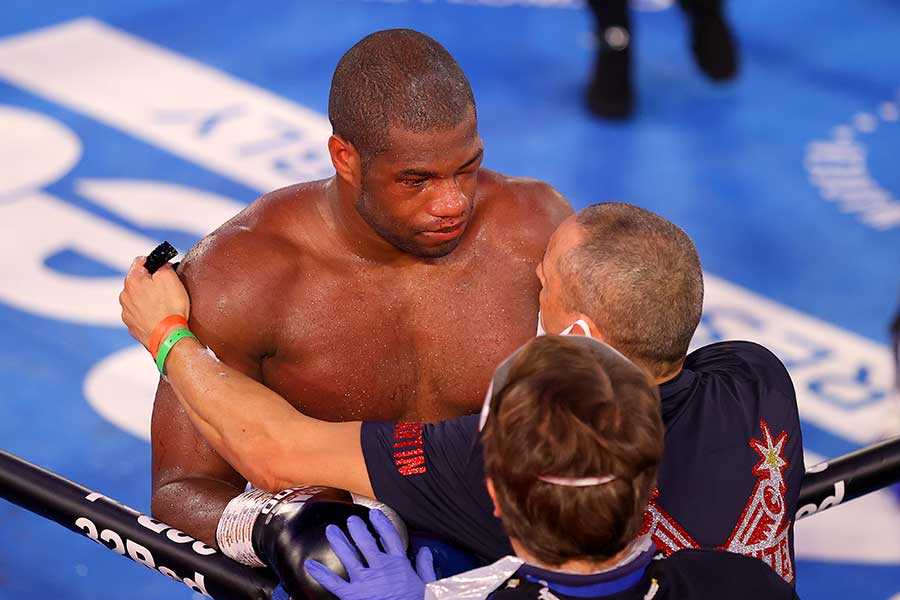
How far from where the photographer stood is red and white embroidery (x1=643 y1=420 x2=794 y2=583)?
1979 mm

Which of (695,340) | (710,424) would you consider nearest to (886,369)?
(695,340)

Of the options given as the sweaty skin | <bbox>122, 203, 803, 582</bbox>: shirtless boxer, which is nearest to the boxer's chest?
the sweaty skin

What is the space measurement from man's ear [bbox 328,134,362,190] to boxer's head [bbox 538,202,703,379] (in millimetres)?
478

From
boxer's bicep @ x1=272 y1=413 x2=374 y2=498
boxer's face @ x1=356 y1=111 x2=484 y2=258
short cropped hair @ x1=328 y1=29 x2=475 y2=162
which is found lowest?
boxer's bicep @ x1=272 y1=413 x2=374 y2=498

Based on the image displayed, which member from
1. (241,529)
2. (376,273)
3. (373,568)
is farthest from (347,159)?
(373,568)

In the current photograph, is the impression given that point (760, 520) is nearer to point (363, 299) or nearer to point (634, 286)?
point (634, 286)

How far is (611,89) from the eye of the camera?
19.2 ft

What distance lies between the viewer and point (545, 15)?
6777 millimetres

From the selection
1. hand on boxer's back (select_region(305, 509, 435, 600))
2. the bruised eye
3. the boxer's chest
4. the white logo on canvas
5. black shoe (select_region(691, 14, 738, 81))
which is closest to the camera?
hand on boxer's back (select_region(305, 509, 435, 600))

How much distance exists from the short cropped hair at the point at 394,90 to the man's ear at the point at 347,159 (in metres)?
0.02

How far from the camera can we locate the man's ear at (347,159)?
2408 mm

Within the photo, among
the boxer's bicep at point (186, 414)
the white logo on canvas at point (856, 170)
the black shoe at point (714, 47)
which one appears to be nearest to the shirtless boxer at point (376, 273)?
the boxer's bicep at point (186, 414)

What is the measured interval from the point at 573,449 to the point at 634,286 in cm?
55

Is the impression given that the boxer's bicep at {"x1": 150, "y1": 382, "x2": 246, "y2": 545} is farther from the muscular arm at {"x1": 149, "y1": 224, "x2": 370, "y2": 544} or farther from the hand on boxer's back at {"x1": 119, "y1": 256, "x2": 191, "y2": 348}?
the hand on boxer's back at {"x1": 119, "y1": 256, "x2": 191, "y2": 348}
